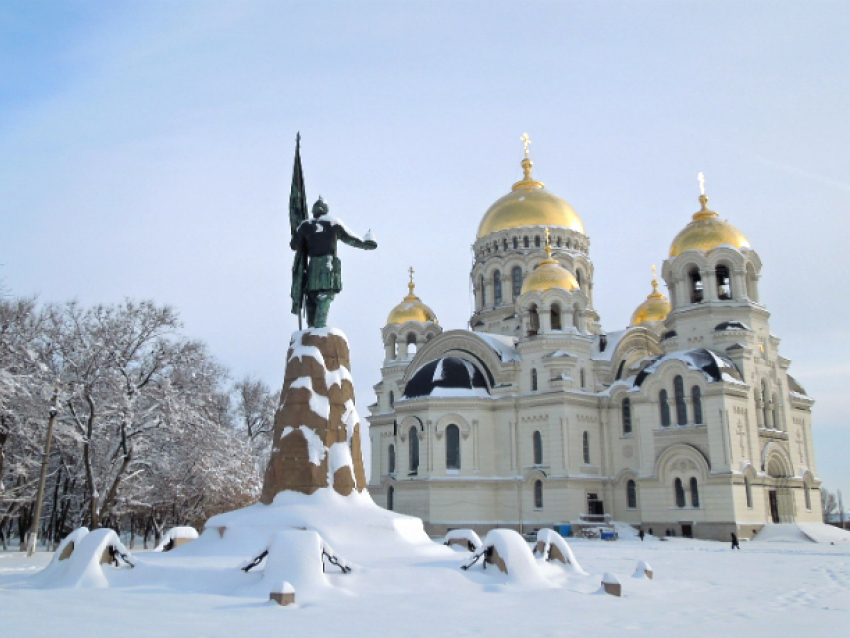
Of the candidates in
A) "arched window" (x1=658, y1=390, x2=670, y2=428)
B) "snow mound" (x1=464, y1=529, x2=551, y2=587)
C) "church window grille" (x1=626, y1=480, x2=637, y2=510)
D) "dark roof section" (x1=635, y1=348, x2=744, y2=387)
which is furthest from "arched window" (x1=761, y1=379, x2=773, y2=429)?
"snow mound" (x1=464, y1=529, x2=551, y2=587)

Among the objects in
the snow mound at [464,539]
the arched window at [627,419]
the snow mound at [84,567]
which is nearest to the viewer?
the snow mound at [84,567]

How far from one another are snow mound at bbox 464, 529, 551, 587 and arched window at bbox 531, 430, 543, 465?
82.0ft

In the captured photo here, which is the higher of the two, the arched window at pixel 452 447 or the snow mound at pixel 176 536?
the arched window at pixel 452 447

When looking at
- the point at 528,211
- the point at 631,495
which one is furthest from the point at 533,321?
the point at 631,495

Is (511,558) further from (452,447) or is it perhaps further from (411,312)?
(411,312)

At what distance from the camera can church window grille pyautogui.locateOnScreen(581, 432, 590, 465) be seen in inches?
1426

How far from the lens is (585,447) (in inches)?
1435

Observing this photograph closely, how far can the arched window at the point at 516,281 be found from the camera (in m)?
44.1

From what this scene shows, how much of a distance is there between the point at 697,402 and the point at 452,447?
35.9ft

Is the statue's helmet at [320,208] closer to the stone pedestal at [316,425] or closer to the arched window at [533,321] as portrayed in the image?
the stone pedestal at [316,425]

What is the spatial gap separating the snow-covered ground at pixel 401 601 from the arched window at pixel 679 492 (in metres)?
18.0

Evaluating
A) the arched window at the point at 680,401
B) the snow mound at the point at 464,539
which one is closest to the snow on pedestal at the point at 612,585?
the snow mound at the point at 464,539

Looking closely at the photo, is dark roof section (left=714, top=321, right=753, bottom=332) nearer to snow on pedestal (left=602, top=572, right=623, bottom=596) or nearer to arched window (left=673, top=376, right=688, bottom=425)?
arched window (left=673, top=376, right=688, bottom=425)

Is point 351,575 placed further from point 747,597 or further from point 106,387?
point 106,387
